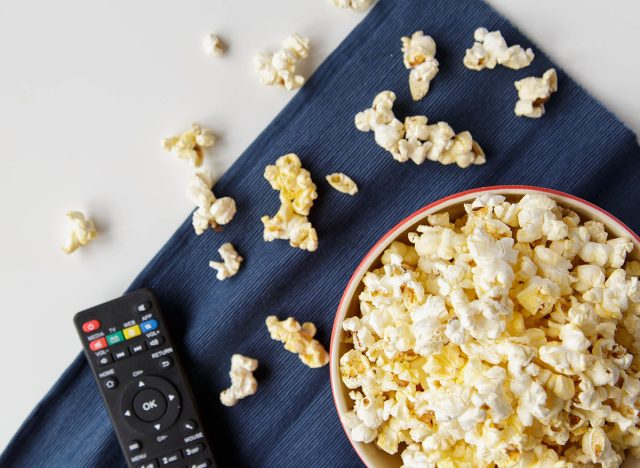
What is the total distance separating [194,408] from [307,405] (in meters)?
0.14

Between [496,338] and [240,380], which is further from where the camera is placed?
[240,380]

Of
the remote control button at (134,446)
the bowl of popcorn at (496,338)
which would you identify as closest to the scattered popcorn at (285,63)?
the bowl of popcorn at (496,338)

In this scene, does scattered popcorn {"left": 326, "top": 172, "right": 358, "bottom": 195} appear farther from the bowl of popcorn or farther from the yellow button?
the yellow button

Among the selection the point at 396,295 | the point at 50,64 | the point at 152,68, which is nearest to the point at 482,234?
the point at 396,295

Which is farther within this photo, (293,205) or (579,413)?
(293,205)

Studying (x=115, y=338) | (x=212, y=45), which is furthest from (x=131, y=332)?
(x=212, y=45)

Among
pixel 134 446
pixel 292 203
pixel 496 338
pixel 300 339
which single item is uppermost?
pixel 496 338

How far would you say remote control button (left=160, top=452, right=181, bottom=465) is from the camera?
92 centimetres

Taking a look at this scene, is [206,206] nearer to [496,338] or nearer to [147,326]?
[147,326]

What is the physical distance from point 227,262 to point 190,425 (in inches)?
8.0

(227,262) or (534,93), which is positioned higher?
(534,93)

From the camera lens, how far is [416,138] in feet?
2.94

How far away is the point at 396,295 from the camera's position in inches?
29.6

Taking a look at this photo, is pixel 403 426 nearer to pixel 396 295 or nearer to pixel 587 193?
pixel 396 295
